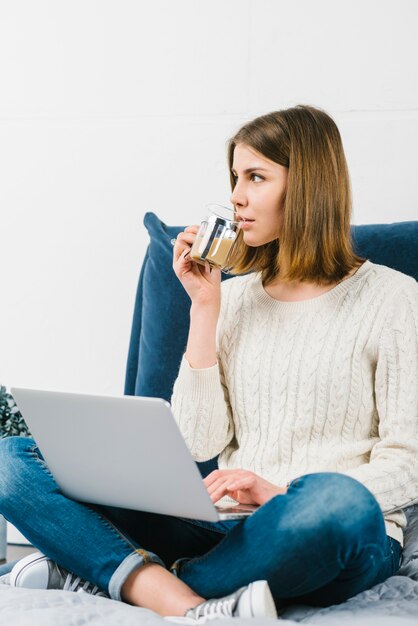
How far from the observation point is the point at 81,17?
250 centimetres

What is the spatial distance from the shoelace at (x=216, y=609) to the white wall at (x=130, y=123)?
1280mm

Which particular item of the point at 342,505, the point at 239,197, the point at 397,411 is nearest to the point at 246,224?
the point at 239,197

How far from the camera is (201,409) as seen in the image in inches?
67.8

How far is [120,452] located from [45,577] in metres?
0.33

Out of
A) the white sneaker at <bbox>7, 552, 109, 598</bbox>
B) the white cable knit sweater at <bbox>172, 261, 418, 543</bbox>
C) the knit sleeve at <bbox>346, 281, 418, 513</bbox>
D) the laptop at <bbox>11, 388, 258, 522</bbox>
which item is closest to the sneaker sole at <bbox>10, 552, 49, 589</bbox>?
the white sneaker at <bbox>7, 552, 109, 598</bbox>

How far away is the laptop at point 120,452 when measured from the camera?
1.20 m

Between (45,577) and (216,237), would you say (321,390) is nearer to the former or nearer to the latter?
(216,237)

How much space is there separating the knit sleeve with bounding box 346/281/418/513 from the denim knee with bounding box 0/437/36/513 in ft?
1.90

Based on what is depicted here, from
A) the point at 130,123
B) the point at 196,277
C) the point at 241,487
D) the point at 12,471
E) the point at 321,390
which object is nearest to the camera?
the point at 241,487

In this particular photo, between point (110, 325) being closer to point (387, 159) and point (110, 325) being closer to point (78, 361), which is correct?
point (78, 361)

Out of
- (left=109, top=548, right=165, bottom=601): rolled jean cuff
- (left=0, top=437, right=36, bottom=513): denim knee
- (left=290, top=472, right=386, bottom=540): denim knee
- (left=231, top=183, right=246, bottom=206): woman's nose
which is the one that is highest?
(left=231, top=183, right=246, bottom=206): woman's nose

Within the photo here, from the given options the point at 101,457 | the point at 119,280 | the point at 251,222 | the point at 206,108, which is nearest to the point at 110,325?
the point at 119,280

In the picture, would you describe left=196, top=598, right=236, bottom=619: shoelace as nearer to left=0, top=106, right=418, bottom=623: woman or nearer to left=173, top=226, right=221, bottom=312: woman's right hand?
left=0, top=106, right=418, bottom=623: woman

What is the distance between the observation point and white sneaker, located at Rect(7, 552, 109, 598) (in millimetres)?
1424
